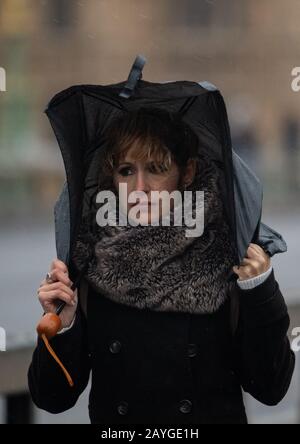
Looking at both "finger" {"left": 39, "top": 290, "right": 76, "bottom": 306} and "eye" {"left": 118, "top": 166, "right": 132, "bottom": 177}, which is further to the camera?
"eye" {"left": 118, "top": 166, "right": 132, "bottom": 177}

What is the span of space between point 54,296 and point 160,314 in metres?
0.28

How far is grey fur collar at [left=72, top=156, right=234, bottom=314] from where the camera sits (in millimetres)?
2764

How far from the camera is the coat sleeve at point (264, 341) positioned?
8.75 feet

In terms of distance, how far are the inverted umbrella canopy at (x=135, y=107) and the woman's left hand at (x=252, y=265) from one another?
0.06 feet

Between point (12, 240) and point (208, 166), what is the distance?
1964 centimetres

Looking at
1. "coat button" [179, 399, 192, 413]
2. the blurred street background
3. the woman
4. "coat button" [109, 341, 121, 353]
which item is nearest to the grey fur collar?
the woman

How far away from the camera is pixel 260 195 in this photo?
9.01ft

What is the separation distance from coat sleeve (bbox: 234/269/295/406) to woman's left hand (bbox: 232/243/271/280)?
3 cm

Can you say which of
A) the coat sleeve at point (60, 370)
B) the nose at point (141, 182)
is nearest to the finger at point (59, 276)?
the coat sleeve at point (60, 370)

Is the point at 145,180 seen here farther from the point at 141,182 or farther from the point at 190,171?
the point at 190,171

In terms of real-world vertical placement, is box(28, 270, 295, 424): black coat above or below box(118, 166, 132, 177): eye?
below

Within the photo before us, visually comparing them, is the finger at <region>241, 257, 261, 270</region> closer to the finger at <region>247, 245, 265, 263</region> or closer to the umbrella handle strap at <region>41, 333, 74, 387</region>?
the finger at <region>247, 245, 265, 263</region>

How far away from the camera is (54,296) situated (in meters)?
2.71

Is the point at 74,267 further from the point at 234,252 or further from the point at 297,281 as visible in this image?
the point at 297,281
